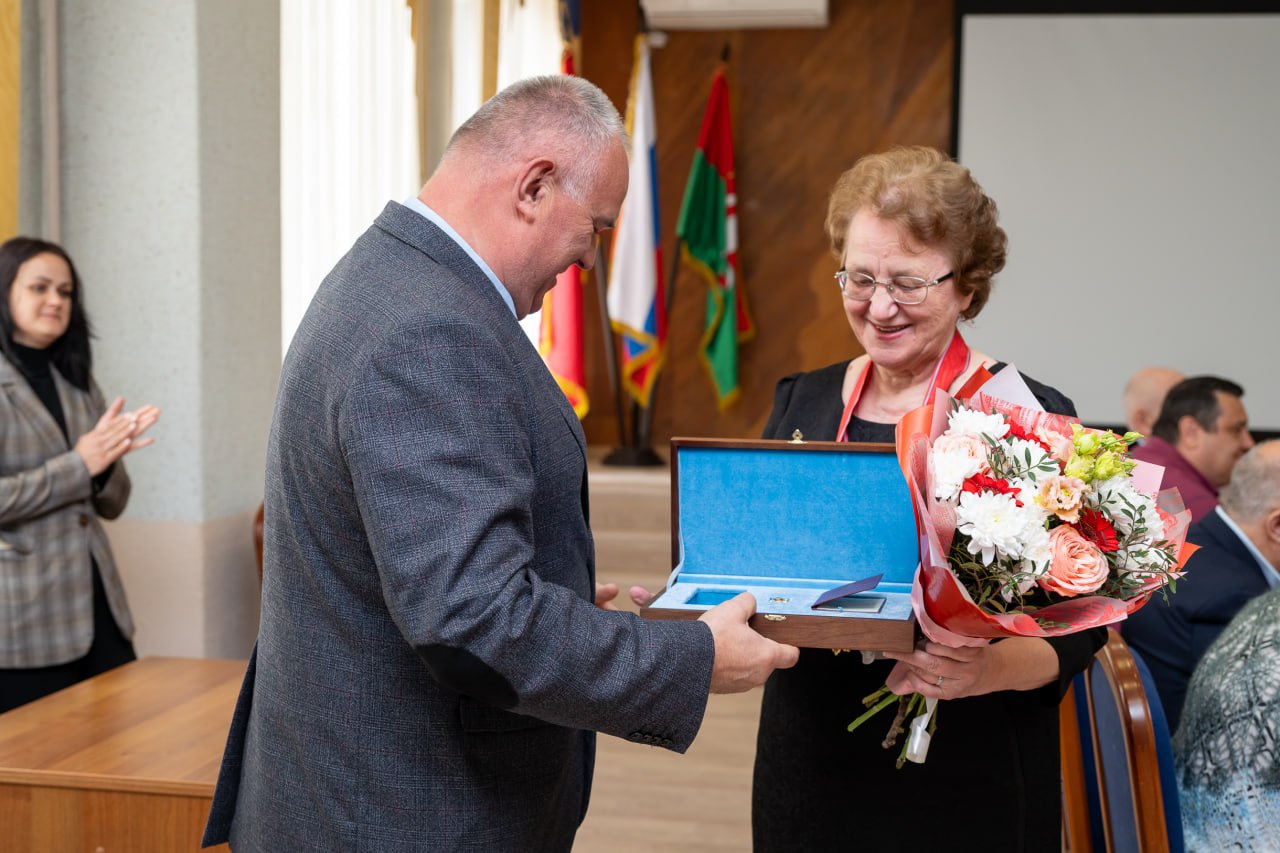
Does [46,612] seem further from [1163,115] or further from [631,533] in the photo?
[1163,115]

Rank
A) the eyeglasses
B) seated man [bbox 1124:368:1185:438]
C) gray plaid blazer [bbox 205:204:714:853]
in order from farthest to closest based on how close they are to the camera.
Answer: seated man [bbox 1124:368:1185:438], the eyeglasses, gray plaid blazer [bbox 205:204:714:853]

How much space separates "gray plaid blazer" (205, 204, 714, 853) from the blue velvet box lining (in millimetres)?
260

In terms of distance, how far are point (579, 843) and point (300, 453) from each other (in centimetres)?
279

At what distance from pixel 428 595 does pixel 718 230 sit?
21.5ft

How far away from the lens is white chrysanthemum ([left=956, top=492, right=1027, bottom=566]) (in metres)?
1.29

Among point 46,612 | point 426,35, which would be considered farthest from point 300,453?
point 426,35

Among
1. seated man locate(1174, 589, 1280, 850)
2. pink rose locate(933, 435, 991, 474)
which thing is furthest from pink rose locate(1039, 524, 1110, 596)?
seated man locate(1174, 589, 1280, 850)

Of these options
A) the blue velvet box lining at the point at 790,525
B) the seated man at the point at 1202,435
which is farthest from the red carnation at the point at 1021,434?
the seated man at the point at 1202,435

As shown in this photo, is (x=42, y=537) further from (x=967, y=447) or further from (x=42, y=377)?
(x=967, y=447)

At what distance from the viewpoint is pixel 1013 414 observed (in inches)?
56.5

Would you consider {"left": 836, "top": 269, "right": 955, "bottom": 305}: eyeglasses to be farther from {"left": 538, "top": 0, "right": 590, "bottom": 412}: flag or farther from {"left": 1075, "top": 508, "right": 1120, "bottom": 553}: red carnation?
{"left": 538, "top": 0, "right": 590, "bottom": 412}: flag

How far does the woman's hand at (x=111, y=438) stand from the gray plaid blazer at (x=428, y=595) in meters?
1.78

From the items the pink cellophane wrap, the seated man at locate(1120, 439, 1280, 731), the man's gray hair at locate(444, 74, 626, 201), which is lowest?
the seated man at locate(1120, 439, 1280, 731)

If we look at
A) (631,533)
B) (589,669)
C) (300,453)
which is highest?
(300,453)
